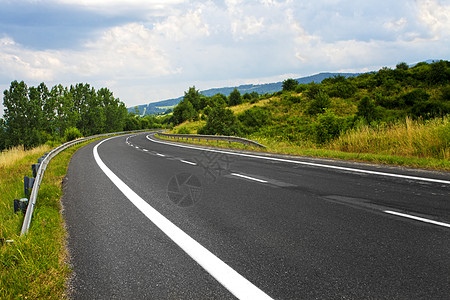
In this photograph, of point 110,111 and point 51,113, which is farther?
point 110,111

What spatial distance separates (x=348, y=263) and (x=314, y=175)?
5.61 m

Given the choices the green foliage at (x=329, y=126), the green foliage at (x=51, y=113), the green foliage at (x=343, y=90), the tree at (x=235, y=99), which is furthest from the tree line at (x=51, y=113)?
the green foliage at (x=329, y=126)

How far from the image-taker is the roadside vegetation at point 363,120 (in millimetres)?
10953

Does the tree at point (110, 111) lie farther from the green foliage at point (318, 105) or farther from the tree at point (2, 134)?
the green foliage at point (318, 105)

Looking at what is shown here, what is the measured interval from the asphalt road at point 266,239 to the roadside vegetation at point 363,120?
350 centimetres

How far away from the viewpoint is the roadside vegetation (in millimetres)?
10953

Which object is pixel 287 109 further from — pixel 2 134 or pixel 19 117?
pixel 2 134

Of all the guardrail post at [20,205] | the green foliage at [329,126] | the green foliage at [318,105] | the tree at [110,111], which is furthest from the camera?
the tree at [110,111]

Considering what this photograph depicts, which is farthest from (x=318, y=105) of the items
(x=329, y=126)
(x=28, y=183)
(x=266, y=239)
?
(x=266, y=239)

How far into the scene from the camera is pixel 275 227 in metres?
4.55

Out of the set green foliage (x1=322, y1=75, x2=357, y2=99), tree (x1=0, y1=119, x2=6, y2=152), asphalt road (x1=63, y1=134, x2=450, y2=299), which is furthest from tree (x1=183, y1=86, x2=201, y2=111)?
asphalt road (x1=63, y1=134, x2=450, y2=299)

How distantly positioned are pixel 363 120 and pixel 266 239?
1648cm

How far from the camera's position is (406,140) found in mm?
11500

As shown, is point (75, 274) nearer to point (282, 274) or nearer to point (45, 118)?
point (282, 274)
